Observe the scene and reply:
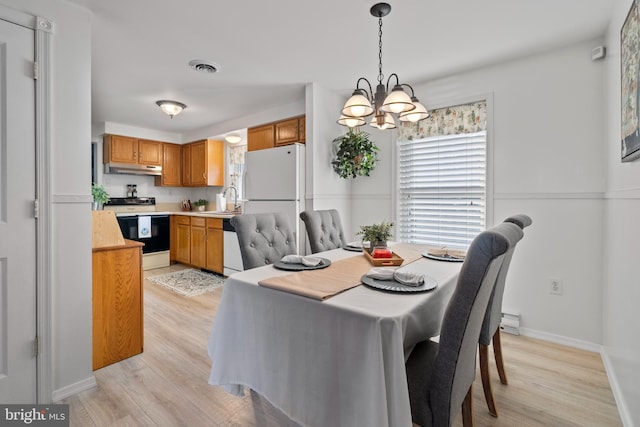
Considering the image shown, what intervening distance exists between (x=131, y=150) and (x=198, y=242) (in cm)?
185

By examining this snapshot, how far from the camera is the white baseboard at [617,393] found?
155 centimetres

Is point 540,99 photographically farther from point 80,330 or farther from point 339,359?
point 80,330

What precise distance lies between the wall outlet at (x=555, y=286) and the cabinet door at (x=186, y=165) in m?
5.26

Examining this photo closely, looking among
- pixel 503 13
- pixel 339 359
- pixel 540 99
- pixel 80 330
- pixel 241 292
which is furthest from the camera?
pixel 540 99

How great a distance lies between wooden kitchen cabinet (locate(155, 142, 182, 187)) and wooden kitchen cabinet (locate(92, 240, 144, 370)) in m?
3.52

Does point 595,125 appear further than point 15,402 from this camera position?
Yes

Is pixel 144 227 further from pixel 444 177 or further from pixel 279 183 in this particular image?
pixel 444 177

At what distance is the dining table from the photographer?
3.24 ft

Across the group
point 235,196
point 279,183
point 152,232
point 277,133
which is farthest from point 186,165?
point 279,183

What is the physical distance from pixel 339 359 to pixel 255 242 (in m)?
1.01

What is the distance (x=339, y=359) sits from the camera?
1101 millimetres

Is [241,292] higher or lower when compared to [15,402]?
higher

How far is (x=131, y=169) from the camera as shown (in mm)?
4984

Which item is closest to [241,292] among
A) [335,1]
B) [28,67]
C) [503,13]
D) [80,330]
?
[80,330]
